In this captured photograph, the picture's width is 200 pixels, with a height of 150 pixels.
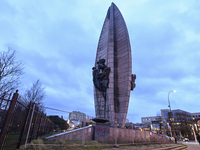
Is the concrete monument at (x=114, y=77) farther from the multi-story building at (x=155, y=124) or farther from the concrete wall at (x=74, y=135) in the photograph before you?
the multi-story building at (x=155, y=124)

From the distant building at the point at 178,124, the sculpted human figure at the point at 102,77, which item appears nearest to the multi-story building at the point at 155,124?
the distant building at the point at 178,124

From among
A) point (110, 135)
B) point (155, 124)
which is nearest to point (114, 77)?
point (110, 135)

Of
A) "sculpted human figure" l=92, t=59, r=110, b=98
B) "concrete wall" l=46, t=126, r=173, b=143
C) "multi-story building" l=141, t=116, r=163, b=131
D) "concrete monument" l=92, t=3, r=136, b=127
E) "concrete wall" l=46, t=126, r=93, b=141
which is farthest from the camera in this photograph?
"multi-story building" l=141, t=116, r=163, b=131

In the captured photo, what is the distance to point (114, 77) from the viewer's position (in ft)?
60.2

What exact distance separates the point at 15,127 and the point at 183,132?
227 feet

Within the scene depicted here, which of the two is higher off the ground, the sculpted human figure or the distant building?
the sculpted human figure

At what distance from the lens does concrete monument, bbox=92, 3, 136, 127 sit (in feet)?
54.4

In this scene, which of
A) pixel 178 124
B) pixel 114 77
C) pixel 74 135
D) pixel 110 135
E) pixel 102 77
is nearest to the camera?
pixel 74 135

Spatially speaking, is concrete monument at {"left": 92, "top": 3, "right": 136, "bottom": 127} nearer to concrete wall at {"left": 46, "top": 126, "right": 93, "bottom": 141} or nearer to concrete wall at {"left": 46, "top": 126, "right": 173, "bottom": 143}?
concrete wall at {"left": 46, "top": 126, "right": 173, "bottom": 143}

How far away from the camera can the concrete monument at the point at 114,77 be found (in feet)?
54.4

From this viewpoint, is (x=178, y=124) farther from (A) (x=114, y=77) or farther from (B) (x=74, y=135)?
(B) (x=74, y=135)

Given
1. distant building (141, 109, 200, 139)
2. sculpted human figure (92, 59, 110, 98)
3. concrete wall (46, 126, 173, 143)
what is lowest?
concrete wall (46, 126, 173, 143)

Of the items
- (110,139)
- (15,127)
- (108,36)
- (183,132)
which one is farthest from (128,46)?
(183,132)

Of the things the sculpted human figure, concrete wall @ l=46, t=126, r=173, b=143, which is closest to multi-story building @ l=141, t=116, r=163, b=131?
concrete wall @ l=46, t=126, r=173, b=143
